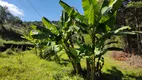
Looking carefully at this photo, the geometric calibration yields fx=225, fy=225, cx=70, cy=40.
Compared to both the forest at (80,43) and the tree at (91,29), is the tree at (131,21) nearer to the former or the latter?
the forest at (80,43)

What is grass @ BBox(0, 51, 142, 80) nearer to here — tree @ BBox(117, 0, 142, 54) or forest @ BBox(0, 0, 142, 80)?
forest @ BBox(0, 0, 142, 80)

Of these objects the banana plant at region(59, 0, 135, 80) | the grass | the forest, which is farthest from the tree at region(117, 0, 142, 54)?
the banana plant at region(59, 0, 135, 80)

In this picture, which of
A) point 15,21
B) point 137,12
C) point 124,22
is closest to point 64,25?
point 137,12

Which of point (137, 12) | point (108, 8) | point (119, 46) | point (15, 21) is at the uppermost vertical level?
point (15, 21)

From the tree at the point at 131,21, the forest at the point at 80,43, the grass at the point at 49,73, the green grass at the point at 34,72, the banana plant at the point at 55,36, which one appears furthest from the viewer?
the tree at the point at 131,21

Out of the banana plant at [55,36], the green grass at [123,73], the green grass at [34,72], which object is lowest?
the green grass at [123,73]

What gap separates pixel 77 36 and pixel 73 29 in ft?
2.94

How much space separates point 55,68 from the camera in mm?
13117

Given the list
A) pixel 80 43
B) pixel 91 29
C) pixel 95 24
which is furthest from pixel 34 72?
pixel 95 24

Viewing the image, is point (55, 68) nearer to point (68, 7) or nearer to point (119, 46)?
point (68, 7)

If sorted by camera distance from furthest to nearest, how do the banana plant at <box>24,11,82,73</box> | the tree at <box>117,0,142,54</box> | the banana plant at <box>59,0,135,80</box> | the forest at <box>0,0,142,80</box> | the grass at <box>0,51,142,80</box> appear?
the tree at <box>117,0,142,54</box> → the grass at <box>0,51,142,80</box> → the banana plant at <box>24,11,82,73</box> → the forest at <box>0,0,142,80</box> → the banana plant at <box>59,0,135,80</box>

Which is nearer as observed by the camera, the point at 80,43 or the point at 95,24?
the point at 95,24

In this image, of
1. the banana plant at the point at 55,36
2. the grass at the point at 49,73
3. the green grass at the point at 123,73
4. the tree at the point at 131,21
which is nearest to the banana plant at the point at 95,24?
the banana plant at the point at 55,36

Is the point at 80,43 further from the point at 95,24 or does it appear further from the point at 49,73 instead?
the point at 49,73
